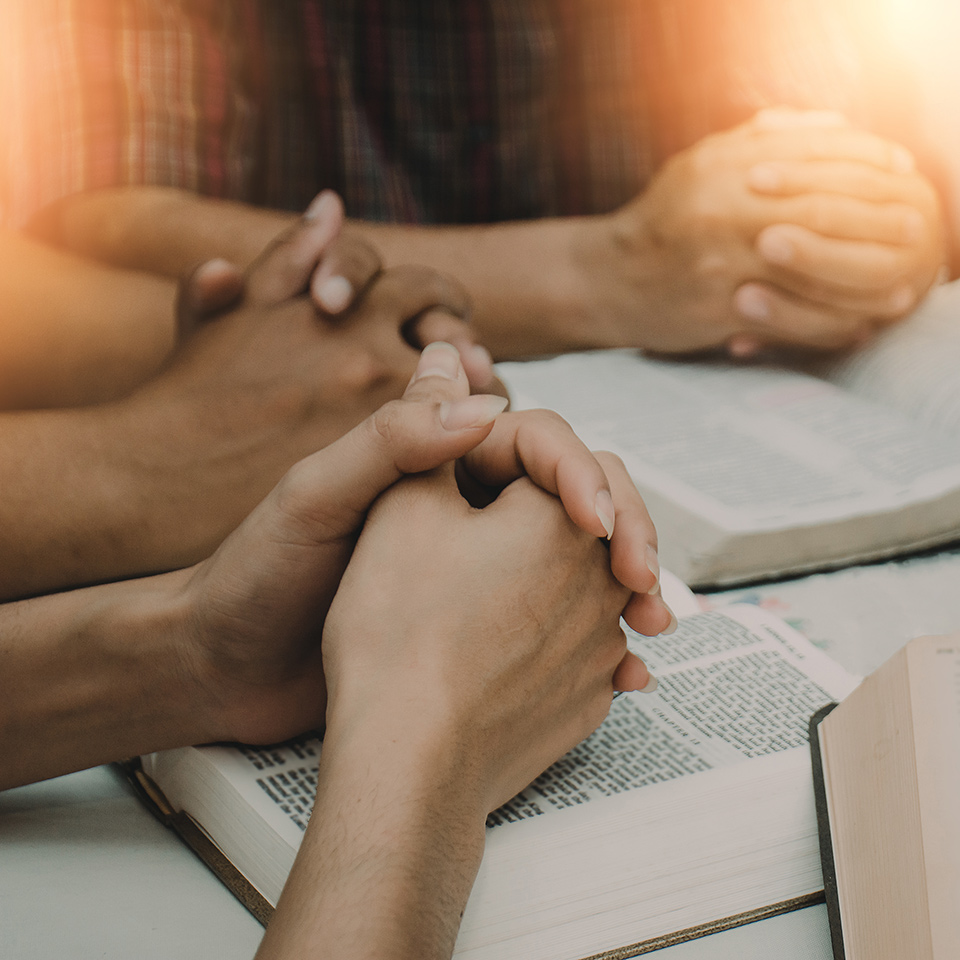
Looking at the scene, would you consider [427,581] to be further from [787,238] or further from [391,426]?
[787,238]

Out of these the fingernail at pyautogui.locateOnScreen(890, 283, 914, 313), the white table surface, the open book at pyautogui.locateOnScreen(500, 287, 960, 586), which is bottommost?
the white table surface

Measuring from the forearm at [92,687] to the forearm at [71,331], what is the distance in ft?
0.73

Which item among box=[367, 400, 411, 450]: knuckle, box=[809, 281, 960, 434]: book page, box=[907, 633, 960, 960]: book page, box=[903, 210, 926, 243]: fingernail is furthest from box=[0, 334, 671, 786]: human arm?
box=[903, 210, 926, 243]: fingernail

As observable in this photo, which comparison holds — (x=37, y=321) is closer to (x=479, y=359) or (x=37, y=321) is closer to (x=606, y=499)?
(x=479, y=359)

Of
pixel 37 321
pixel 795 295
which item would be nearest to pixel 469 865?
pixel 37 321

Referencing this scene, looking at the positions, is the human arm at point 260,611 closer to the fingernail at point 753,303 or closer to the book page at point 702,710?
the book page at point 702,710

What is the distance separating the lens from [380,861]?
237mm

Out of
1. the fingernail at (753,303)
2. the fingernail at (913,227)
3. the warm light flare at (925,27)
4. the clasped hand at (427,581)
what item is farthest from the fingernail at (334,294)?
the warm light flare at (925,27)

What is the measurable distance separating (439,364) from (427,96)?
0.67 metres

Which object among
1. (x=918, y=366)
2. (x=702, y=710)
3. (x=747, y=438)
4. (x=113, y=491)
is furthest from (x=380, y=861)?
(x=918, y=366)

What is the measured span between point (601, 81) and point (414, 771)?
888 millimetres

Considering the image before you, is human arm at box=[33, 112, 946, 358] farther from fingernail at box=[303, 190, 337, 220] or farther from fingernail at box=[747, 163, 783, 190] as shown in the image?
fingernail at box=[303, 190, 337, 220]

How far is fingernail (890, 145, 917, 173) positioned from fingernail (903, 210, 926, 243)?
0.12ft

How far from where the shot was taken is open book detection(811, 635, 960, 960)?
0.22 m
